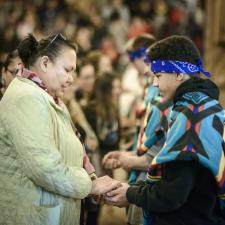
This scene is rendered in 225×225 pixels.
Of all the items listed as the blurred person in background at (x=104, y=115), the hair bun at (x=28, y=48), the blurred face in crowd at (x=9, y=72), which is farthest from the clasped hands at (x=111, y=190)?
the blurred person in background at (x=104, y=115)

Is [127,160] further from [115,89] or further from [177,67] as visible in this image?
[115,89]

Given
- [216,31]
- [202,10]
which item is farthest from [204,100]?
[202,10]

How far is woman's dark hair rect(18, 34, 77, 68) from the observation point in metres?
2.75

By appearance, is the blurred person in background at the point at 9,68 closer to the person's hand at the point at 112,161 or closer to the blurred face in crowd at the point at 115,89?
the person's hand at the point at 112,161

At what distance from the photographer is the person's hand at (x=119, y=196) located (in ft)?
9.31

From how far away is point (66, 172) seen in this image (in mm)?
2611

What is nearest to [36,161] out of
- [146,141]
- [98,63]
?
[146,141]

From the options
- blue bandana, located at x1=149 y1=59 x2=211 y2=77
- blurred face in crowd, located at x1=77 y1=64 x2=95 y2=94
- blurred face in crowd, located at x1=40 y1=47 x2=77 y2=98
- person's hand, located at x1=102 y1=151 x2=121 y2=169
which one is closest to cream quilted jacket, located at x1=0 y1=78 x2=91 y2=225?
blurred face in crowd, located at x1=40 y1=47 x2=77 y2=98

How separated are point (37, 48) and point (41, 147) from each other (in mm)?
555

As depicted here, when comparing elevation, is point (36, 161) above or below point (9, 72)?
below

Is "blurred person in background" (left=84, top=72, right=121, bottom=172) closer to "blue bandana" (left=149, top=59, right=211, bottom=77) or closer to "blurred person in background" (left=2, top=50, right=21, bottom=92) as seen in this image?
"blurred person in background" (left=2, top=50, right=21, bottom=92)

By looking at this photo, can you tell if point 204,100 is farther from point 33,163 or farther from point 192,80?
point 33,163

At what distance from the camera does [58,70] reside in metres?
2.78

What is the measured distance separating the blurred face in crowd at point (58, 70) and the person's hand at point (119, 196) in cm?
63
